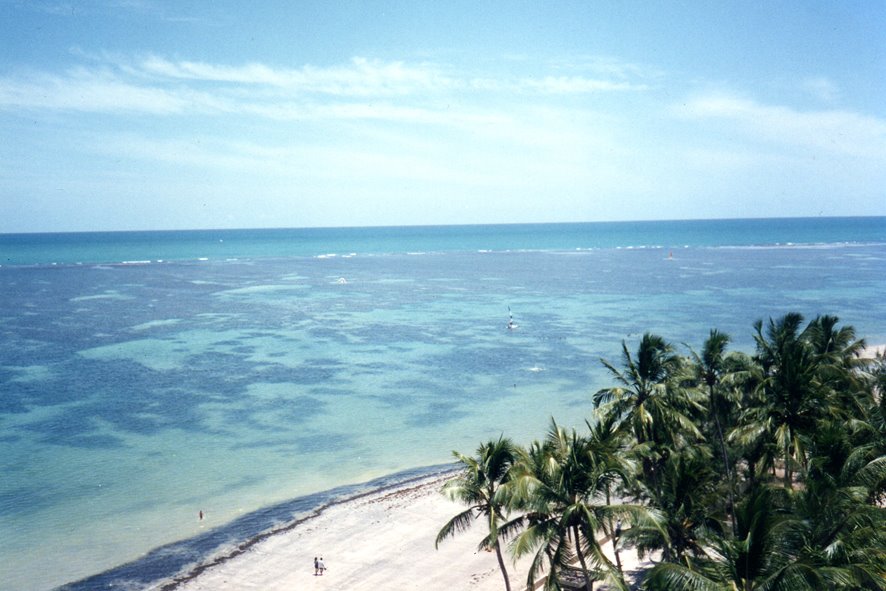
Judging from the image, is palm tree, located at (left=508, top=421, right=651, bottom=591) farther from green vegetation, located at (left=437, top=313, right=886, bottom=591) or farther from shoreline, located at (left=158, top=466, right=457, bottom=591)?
shoreline, located at (left=158, top=466, right=457, bottom=591)

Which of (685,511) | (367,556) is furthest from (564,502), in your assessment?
(367,556)

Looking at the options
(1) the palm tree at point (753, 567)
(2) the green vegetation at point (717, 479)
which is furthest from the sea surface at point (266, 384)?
(1) the palm tree at point (753, 567)

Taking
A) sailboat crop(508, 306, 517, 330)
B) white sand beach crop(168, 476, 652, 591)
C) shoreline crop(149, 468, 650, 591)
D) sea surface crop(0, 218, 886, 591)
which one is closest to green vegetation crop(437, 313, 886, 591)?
shoreline crop(149, 468, 650, 591)

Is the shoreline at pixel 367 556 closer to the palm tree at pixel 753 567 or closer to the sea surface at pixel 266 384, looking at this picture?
the sea surface at pixel 266 384

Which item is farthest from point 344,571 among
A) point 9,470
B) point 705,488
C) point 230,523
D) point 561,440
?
point 9,470

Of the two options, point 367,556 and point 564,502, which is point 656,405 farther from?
point 367,556

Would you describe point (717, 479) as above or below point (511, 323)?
above

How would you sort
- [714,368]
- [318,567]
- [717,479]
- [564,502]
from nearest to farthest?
1. [564,502]
2. [717,479]
3. [714,368]
4. [318,567]
